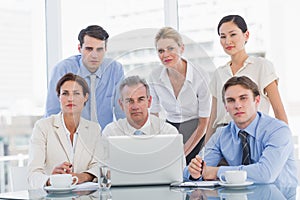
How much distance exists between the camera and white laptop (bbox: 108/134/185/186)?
2020mm

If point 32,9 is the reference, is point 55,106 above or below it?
below

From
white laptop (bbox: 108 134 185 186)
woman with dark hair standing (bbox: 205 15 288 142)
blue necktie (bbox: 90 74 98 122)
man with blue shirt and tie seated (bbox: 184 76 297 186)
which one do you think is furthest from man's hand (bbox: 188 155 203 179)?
woman with dark hair standing (bbox: 205 15 288 142)

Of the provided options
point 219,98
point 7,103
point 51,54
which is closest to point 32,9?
point 51,54

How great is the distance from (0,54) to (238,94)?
213cm

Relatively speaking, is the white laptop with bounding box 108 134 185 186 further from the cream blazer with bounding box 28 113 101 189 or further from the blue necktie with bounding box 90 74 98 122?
the cream blazer with bounding box 28 113 101 189

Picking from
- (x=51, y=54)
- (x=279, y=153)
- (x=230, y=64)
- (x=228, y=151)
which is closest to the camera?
(x=279, y=153)

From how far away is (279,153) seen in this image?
2338mm

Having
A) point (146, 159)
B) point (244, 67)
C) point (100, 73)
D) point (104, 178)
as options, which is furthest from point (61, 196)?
point (244, 67)

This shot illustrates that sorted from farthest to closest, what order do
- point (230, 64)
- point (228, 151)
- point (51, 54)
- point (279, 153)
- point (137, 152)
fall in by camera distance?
point (51, 54), point (230, 64), point (228, 151), point (279, 153), point (137, 152)

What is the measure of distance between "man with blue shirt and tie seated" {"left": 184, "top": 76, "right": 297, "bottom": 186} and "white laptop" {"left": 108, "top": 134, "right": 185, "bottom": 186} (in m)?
0.18

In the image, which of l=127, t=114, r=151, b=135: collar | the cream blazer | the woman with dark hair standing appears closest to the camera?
l=127, t=114, r=151, b=135: collar

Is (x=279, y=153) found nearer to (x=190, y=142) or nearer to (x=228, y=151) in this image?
(x=228, y=151)

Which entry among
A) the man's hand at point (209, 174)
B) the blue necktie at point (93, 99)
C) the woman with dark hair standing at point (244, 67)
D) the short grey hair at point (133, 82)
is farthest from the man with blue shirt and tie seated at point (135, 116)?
the woman with dark hair standing at point (244, 67)

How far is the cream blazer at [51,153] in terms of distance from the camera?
2.54 m
